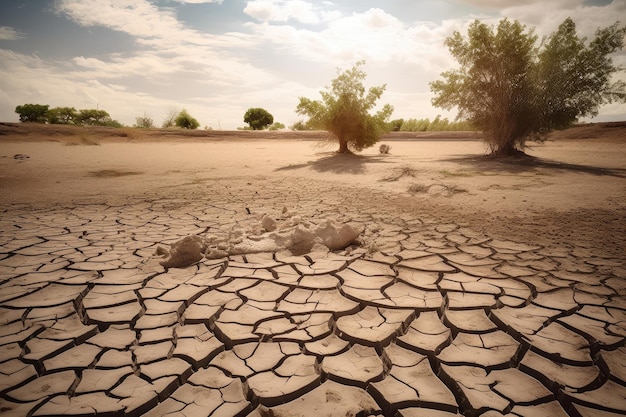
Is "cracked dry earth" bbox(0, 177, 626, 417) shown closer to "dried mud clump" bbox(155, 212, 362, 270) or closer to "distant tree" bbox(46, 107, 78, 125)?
"dried mud clump" bbox(155, 212, 362, 270)

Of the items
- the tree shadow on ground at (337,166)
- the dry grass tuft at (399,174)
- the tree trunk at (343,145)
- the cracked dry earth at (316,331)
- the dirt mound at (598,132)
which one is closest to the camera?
the cracked dry earth at (316,331)

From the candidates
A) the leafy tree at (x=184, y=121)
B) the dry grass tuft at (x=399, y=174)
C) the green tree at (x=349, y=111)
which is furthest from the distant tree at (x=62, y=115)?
the dry grass tuft at (x=399, y=174)

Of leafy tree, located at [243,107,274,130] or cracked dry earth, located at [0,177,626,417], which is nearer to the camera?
cracked dry earth, located at [0,177,626,417]

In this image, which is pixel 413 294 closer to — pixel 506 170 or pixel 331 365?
pixel 331 365

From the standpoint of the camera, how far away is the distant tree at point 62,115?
25.5 metres

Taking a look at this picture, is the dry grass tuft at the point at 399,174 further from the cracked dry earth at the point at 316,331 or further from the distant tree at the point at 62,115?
the distant tree at the point at 62,115

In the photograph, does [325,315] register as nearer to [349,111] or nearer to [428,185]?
[428,185]

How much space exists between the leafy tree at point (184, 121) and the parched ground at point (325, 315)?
2586 cm

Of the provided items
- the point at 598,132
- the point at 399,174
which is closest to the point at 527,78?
the point at 399,174

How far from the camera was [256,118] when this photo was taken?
114 ft

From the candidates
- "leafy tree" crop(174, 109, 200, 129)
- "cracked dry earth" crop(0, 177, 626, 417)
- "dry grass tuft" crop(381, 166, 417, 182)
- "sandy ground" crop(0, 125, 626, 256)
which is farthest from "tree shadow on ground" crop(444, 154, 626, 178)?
"leafy tree" crop(174, 109, 200, 129)

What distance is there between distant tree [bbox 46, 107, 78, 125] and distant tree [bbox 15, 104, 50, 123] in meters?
0.39

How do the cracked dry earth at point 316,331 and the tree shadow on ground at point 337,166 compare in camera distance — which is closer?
the cracked dry earth at point 316,331

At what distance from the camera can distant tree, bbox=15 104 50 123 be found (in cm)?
2523
